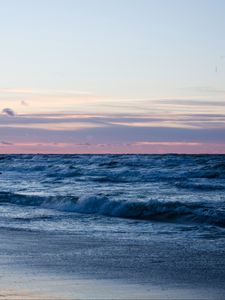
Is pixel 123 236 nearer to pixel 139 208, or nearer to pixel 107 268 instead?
pixel 107 268

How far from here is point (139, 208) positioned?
19.5 meters

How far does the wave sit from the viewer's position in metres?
17.3

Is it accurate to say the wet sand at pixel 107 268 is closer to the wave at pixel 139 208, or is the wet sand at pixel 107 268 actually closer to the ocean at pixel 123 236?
the ocean at pixel 123 236

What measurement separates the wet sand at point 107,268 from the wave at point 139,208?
166 inches

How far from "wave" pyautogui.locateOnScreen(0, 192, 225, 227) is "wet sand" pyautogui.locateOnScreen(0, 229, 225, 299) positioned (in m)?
4.23

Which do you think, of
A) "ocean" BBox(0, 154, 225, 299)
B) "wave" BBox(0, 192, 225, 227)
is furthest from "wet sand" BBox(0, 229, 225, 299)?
"wave" BBox(0, 192, 225, 227)

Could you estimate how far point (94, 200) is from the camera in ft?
71.9

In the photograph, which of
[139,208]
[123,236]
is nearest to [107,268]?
[123,236]

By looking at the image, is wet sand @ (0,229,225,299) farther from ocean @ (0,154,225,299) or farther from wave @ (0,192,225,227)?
wave @ (0,192,225,227)

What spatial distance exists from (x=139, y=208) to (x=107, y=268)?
9.67 metres

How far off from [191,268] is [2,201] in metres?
15.5

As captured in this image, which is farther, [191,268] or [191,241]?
[191,241]

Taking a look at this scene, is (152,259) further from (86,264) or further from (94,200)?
(94,200)

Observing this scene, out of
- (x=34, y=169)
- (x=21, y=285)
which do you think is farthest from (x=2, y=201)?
(x=34, y=169)
